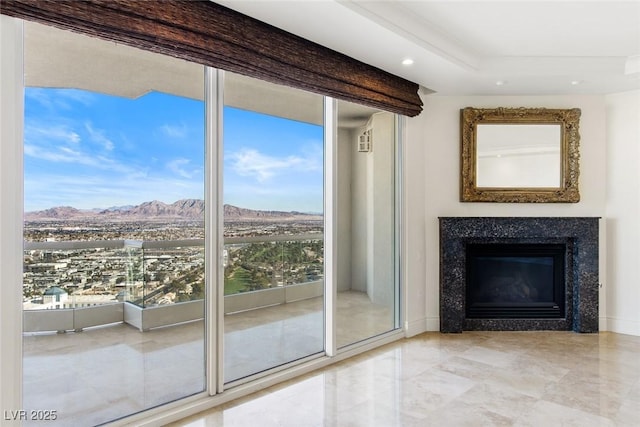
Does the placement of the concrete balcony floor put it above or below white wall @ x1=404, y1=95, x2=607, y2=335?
below

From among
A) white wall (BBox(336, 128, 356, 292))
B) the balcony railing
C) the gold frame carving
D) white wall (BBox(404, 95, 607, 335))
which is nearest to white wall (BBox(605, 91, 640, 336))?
white wall (BBox(404, 95, 607, 335))

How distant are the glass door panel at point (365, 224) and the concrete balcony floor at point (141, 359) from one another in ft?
1.49

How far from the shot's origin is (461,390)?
300cm

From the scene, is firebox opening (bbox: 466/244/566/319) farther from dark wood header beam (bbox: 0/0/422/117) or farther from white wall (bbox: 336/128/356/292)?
dark wood header beam (bbox: 0/0/422/117)

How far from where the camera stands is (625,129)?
14.4 feet

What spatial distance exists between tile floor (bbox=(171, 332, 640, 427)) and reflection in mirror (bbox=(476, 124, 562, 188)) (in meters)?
1.67

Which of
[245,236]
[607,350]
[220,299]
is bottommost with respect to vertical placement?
[607,350]

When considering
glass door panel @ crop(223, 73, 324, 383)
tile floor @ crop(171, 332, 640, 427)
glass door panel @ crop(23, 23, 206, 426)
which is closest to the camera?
glass door panel @ crop(23, 23, 206, 426)

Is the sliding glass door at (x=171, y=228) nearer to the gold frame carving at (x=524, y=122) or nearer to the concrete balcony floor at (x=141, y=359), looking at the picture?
the concrete balcony floor at (x=141, y=359)

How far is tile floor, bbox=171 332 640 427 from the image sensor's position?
2.60m

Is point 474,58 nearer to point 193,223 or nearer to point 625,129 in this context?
point 625,129

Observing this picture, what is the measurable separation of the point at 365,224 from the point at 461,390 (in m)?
1.61

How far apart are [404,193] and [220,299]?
2277 millimetres

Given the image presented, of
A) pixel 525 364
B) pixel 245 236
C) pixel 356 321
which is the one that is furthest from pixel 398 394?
pixel 245 236
